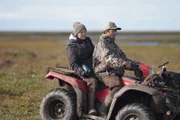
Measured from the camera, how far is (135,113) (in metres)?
6.72

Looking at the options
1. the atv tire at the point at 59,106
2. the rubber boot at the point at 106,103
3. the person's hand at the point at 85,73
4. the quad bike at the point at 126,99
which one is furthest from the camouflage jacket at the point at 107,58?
the atv tire at the point at 59,106

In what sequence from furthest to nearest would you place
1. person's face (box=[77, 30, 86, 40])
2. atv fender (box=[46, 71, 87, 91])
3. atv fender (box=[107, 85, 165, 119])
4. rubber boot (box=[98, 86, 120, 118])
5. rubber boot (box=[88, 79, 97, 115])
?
person's face (box=[77, 30, 86, 40]) < atv fender (box=[46, 71, 87, 91]) < rubber boot (box=[88, 79, 97, 115]) < rubber boot (box=[98, 86, 120, 118]) < atv fender (box=[107, 85, 165, 119])

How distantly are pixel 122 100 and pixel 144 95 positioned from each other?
424 mm

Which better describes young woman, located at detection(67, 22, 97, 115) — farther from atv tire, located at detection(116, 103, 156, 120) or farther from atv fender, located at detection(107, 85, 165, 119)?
atv tire, located at detection(116, 103, 156, 120)

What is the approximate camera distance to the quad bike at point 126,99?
6.65 m

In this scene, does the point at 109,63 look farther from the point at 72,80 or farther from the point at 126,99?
the point at 72,80

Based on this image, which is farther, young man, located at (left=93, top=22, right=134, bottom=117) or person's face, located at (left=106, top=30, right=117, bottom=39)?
person's face, located at (left=106, top=30, right=117, bottom=39)

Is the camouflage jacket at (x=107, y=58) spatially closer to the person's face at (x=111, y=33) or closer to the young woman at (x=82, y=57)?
the person's face at (x=111, y=33)

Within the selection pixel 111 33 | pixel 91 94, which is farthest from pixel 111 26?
pixel 91 94

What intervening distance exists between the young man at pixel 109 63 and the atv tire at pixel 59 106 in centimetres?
60

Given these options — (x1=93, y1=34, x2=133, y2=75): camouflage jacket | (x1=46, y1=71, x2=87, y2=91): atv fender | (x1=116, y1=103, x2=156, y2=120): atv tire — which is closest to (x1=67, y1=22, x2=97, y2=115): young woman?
(x1=46, y1=71, x2=87, y2=91): atv fender

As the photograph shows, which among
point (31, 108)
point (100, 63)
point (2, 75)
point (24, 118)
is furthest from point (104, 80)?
point (2, 75)

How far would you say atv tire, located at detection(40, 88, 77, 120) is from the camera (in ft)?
25.1

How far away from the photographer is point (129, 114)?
678 centimetres
